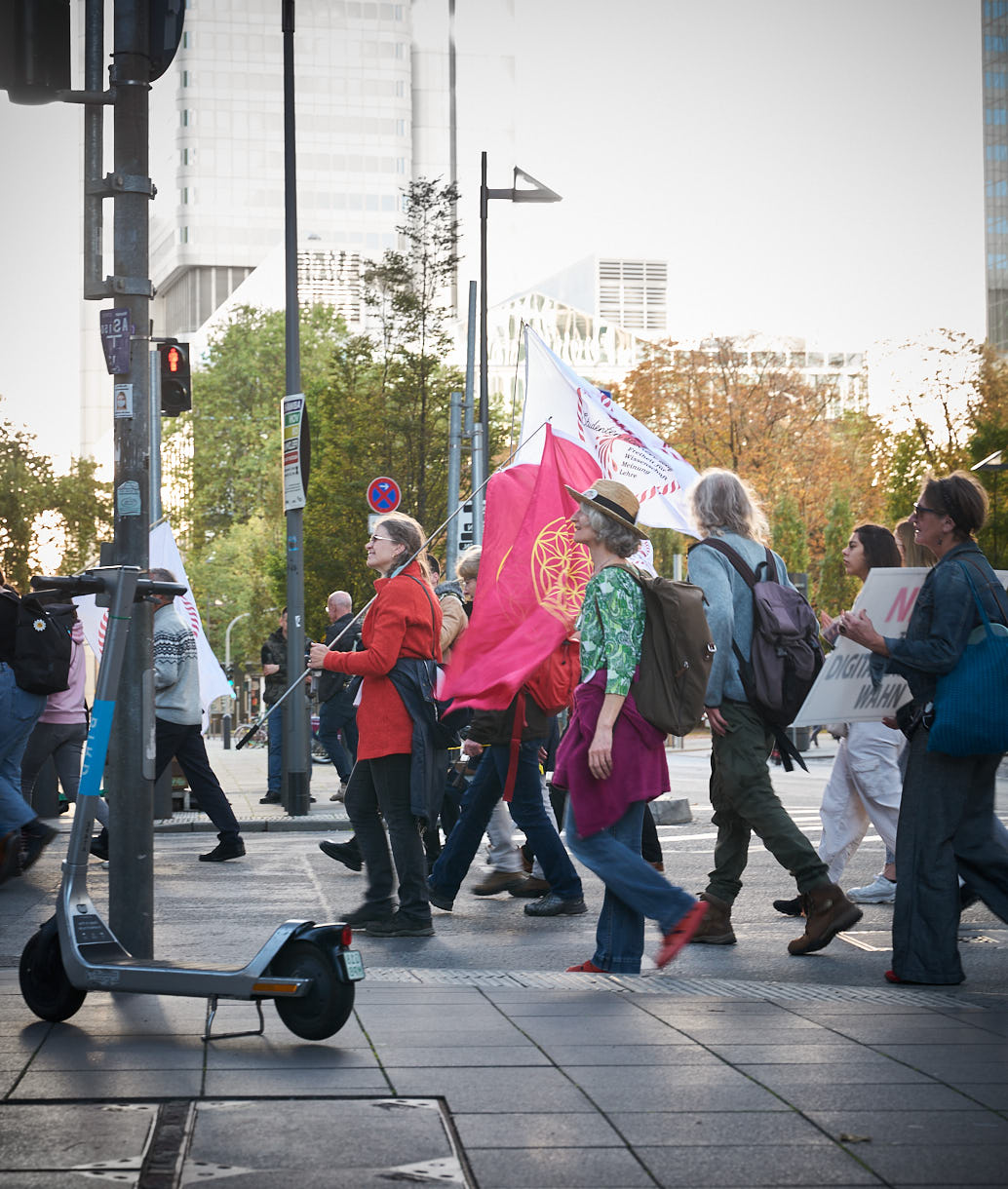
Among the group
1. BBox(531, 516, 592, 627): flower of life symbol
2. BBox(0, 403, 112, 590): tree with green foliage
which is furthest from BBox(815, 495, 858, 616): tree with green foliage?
BBox(531, 516, 592, 627): flower of life symbol

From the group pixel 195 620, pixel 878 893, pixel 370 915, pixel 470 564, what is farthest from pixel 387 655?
pixel 195 620

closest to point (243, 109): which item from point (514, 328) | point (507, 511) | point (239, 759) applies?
point (514, 328)

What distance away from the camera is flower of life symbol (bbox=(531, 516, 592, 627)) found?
9156 mm

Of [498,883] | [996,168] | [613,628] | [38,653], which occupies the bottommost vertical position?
[498,883]

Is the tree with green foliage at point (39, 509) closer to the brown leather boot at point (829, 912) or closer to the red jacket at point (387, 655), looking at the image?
the red jacket at point (387, 655)

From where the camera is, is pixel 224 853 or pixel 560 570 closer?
pixel 560 570

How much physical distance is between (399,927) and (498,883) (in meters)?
1.83

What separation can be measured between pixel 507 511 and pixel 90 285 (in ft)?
10.2

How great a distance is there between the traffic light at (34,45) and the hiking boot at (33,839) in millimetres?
4841

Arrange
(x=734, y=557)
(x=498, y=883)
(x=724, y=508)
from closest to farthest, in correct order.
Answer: (x=734, y=557) → (x=724, y=508) → (x=498, y=883)

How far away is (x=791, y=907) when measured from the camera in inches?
347

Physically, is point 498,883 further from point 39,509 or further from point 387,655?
point 39,509

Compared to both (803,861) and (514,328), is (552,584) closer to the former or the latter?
(803,861)

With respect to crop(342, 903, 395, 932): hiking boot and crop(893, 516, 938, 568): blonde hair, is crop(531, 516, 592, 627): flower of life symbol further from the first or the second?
crop(342, 903, 395, 932): hiking boot
